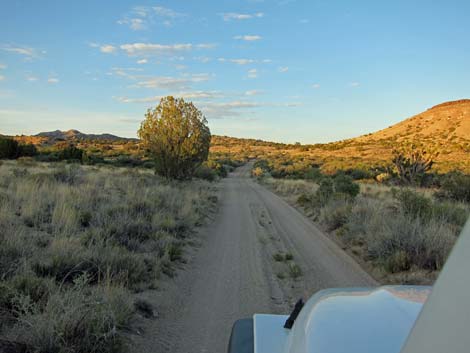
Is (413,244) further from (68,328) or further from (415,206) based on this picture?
(68,328)

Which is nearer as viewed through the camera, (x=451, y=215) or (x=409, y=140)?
(x=451, y=215)

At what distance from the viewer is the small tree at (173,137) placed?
2152 cm

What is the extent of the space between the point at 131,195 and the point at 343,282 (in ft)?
28.1

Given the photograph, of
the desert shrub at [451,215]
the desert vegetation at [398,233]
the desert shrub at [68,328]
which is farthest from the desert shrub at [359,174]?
the desert shrub at [68,328]

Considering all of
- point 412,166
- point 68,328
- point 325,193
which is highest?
point 412,166

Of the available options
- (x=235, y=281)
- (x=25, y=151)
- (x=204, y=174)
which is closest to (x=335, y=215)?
(x=235, y=281)

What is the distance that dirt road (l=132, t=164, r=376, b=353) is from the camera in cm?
494

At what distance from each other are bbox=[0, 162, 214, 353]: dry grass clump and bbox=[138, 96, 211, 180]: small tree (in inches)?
327

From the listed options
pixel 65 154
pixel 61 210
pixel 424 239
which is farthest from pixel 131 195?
pixel 65 154

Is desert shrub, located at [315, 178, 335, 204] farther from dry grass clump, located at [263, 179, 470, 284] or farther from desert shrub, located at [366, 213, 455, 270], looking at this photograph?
desert shrub, located at [366, 213, 455, 270]

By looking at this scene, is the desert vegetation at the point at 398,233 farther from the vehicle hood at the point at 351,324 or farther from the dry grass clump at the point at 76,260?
the vehicle hood at the point at 351,324

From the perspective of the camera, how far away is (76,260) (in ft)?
20.4

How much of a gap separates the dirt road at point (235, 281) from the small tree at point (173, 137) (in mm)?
9937

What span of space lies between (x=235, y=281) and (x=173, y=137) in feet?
50.4
